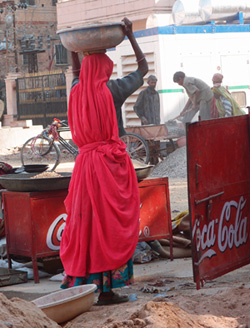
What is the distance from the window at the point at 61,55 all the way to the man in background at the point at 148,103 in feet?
70.3

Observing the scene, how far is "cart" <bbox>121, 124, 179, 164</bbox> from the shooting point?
1310cm

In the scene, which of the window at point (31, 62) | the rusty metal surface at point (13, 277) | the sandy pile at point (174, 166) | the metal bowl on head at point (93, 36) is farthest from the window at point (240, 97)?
the window at point (31, 62)

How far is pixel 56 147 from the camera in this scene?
14344mm

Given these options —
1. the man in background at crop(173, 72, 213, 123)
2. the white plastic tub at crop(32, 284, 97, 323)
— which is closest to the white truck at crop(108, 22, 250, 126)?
the man in background at crop(173, 72, 213, 123)

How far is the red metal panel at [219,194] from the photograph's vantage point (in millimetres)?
4465

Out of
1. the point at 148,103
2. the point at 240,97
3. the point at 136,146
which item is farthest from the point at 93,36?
the point at 240,97

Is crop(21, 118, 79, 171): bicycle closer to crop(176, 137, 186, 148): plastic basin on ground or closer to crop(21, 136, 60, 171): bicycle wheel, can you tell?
crop(21, 136, 60, 171): bicycle wheel

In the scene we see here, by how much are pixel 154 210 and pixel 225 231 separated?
1.39 metres

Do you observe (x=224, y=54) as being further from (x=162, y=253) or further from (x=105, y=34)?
(x=105, y=34)

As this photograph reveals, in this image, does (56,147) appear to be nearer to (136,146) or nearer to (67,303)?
(136,146)

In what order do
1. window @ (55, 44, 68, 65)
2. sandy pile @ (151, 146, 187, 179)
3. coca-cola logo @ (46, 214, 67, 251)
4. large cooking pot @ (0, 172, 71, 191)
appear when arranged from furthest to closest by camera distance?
1. window @ (55, 44, 68, 65)
2. sandy pile @ (151, 146, 187, 179)
3. coca-cola logo @ (46, 214, 67, 251)
4. large cooking pot @ (0, 172, 71, 191)

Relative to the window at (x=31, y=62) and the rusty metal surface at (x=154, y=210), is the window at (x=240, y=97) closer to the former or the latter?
the rusty metal surface at (x=154, y=210)

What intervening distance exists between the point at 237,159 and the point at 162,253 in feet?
5.41

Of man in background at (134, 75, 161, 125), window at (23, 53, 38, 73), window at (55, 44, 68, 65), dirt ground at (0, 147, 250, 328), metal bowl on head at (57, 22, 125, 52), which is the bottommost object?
dirt ground at (0, 147, 250, 328)
